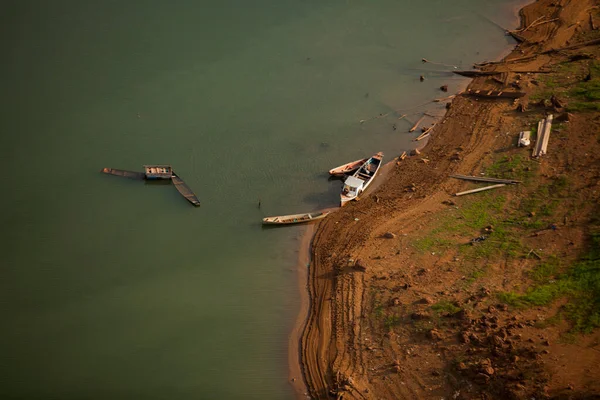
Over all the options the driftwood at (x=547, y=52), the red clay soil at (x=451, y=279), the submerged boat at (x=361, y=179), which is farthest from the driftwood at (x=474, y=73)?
the submerged boat at (x=361, y=179)

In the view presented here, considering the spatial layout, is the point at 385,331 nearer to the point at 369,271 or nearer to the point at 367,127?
the point at 369,271

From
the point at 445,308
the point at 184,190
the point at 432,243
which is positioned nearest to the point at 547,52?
the point at 432,243

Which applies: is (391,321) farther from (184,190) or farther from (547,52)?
(547,52)

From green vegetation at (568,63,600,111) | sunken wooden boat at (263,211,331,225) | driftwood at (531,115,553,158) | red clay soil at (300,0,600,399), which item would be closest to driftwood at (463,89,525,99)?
red clay soil at (300,0,600,399)

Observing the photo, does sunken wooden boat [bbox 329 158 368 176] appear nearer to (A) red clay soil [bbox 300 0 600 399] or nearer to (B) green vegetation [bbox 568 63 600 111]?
(A) red clay soil [bbox 300 0 600 399]

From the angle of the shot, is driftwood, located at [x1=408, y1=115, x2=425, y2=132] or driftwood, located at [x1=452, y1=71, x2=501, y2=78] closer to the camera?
driftwood, located at [x1=408, y1=115, x2=425, y2=132]

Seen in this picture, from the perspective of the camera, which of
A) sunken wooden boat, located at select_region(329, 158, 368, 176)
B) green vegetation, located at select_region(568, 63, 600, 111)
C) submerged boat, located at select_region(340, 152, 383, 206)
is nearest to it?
submerged boat, located at select_region(340, 152, 383, 206)
